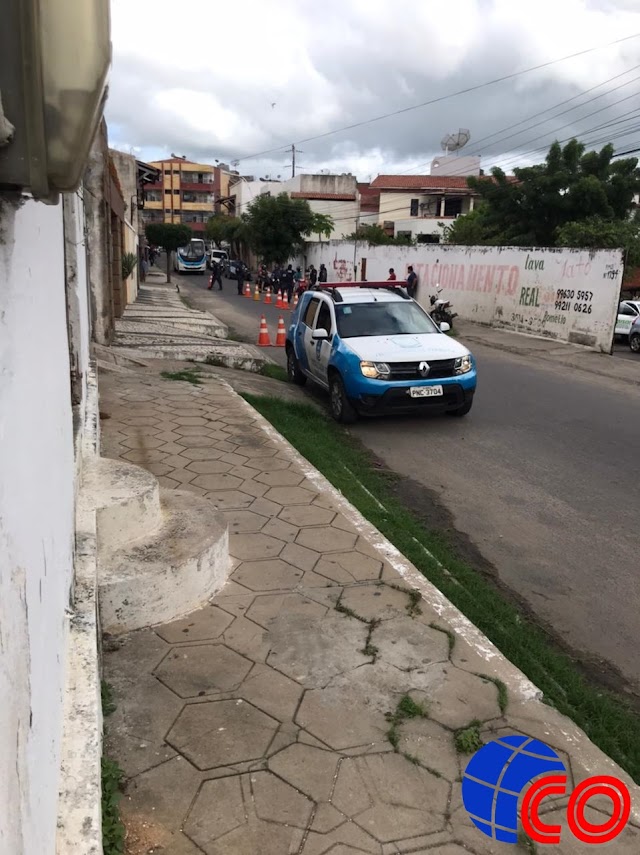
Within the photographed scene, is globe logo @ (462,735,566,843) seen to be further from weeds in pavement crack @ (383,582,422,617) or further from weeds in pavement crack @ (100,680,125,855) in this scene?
weeds in pavement crack @ (100,680,125,855)

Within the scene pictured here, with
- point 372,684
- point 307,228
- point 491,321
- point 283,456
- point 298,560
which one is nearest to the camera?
point 372,684

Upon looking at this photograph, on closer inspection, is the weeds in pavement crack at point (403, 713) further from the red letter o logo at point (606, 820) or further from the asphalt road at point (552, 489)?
the asphalt road at point (552, 489)

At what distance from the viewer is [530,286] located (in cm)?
1816

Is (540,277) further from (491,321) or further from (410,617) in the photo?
(410,617)

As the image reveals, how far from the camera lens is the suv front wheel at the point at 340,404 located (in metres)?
8.37

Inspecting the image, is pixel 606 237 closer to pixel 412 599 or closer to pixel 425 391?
pixel 425 391

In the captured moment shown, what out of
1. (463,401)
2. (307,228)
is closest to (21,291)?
(463,401)

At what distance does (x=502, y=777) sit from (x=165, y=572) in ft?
5.86

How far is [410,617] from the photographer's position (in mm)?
3625

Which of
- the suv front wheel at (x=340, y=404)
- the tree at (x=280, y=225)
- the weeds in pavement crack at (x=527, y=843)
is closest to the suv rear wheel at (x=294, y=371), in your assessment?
the suv front wheel at (x=340, y=404)

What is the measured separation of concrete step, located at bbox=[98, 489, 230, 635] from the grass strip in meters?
1.41

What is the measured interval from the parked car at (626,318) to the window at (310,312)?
1169 cm

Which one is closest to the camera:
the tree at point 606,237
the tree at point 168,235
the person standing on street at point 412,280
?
the tree at point 606,237

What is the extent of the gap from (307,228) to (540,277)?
2465 centimetres
